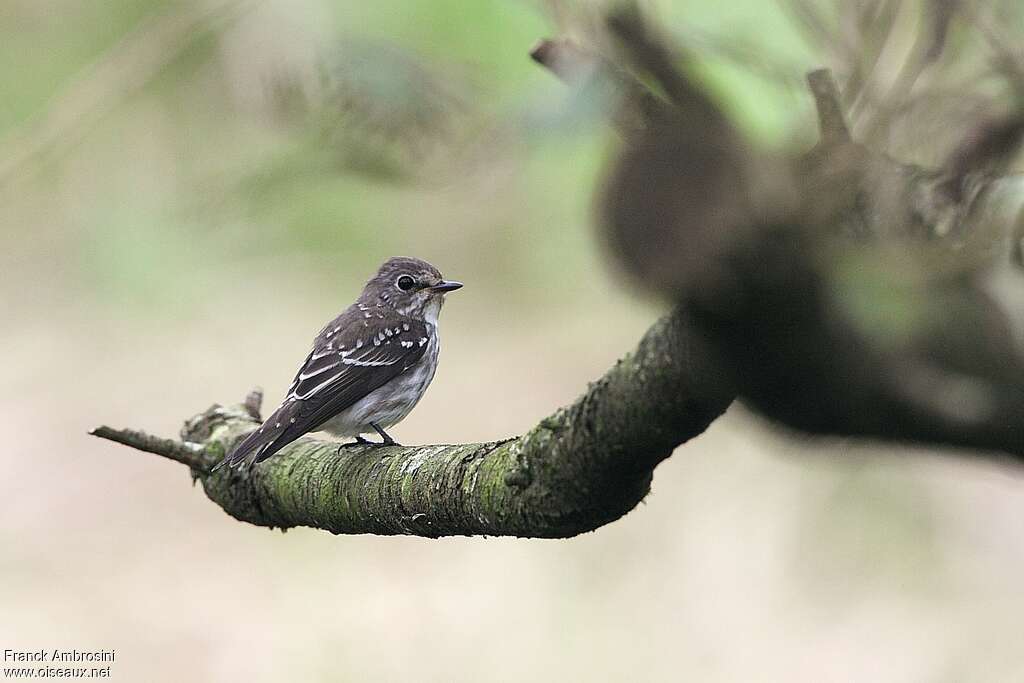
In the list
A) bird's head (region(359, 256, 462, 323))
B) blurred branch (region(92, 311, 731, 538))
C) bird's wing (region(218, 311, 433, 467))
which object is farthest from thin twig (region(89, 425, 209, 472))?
bird's head (region(359, 256, 462, 323))

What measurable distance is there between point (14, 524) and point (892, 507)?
21.5 feet

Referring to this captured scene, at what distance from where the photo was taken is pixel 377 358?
5.13 meters

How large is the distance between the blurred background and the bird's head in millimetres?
443

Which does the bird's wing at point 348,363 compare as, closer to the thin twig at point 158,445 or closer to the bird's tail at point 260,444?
the bird's tail at point 260,444

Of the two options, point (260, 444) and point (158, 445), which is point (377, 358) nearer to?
point (260, 444)

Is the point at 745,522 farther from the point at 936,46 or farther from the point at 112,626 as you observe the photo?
the point at 936,46

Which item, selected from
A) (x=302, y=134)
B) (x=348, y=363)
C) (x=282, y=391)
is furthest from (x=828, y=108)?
(x=282, y=391)

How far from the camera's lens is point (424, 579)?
8.11 meters

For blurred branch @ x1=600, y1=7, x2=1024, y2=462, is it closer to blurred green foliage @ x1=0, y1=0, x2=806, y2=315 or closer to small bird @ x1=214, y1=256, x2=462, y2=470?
blurred green foliage @ x1=0, y1=0, x2=806, y2=315

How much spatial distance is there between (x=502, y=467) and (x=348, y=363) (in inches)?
103

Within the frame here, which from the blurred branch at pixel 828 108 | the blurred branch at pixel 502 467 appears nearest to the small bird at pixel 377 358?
the blurred branch at pixel 502 467

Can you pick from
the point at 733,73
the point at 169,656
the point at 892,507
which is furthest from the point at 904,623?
the point at 169,656

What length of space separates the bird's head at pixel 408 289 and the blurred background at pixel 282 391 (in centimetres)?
44

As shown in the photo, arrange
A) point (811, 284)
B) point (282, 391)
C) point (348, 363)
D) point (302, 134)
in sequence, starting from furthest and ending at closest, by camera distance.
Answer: point (282, 391)
point (348, 363)
point (302, 134)
point (811, 284)
